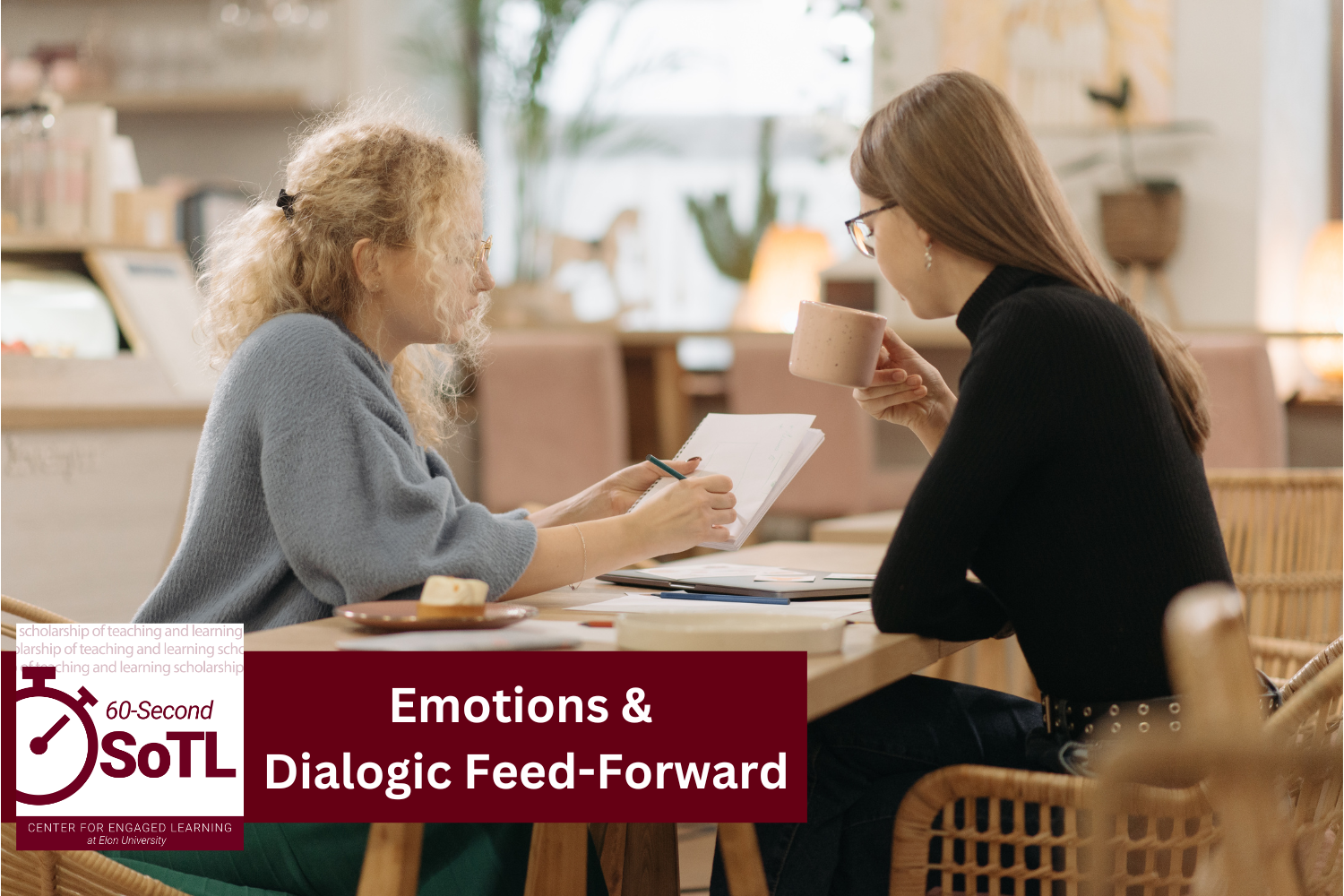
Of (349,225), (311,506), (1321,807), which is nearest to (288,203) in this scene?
(349,225)

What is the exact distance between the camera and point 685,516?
4.37 feet

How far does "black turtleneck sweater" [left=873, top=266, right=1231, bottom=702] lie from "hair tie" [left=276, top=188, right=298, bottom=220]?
71 cm

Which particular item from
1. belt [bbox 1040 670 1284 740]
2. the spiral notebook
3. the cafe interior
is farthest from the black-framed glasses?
belt [bbox 1040 670 1284 740]

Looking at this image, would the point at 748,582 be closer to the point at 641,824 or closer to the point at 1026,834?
the point at 641,824

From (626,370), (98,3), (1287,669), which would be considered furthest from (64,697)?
(98,3)

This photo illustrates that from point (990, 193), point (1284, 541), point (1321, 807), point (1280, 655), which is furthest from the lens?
point (1284, 541)

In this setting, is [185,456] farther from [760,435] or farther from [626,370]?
[760,435]

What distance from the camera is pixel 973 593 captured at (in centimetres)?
118

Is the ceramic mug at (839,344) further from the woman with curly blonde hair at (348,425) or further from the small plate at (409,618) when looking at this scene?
the small plate at (409,618)

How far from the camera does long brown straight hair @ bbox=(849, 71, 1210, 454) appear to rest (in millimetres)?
1242

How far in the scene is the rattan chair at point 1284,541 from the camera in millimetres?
2213

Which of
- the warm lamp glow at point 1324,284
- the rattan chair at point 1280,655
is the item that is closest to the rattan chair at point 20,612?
the rattan chair at point 1280,655

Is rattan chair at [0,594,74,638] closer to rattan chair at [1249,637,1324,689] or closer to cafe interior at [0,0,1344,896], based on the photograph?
cafe interior at [0,0,1344,896]

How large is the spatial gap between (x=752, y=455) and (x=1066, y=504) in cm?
40
